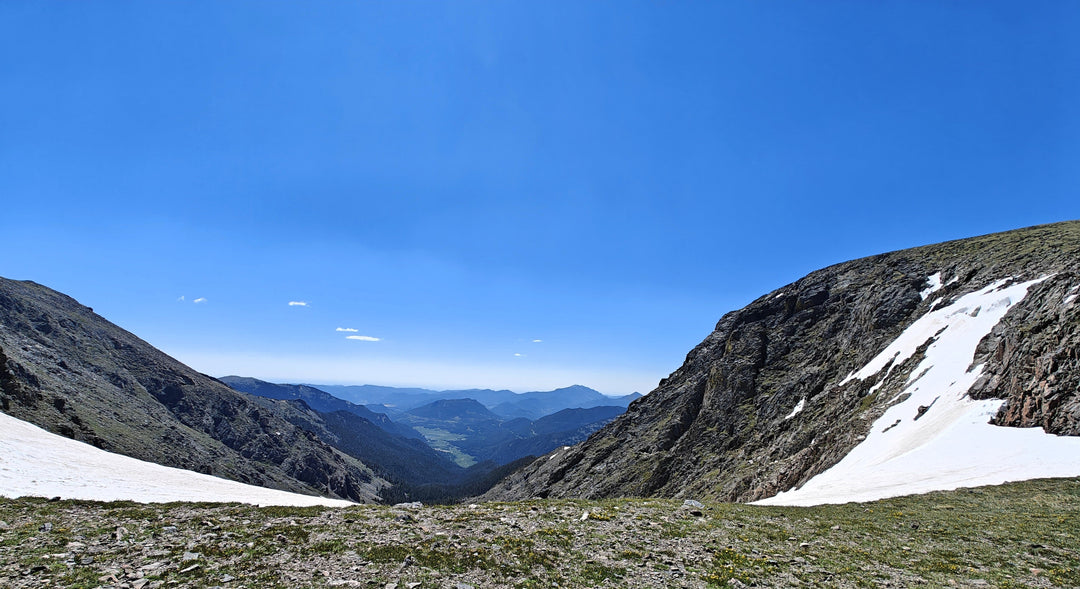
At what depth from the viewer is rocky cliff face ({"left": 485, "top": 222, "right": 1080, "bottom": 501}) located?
38.0 metres

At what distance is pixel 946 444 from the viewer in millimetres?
32781

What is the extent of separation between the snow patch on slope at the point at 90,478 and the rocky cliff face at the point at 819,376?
5143 centimetres

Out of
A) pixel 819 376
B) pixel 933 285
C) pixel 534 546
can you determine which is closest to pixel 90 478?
pixel 534 546

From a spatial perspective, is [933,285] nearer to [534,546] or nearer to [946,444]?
[946,444]

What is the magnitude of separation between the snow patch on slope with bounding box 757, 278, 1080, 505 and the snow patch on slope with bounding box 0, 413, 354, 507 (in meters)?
37.2

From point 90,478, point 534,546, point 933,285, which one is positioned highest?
A: point 933,285

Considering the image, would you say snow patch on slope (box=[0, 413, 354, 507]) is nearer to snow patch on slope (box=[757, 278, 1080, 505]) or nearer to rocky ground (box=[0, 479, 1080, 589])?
rocky ground (box=[0, 479, 1080, 589])

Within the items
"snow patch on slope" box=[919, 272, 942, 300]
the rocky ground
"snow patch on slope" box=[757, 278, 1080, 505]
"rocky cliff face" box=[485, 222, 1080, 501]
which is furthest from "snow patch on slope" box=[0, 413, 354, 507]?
"snow patch on slope" box=[919, 272, 942, 300]

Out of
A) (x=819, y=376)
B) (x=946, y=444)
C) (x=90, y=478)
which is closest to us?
(x=90, y=478)

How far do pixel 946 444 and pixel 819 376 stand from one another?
173 feet

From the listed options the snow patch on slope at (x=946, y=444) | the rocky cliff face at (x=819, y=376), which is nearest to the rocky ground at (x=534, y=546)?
the snow patch on slope at (x=946, y=444)

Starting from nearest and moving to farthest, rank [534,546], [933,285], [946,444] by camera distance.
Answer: [534,546] → [946,444] → [933,285]

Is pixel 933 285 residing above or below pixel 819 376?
above

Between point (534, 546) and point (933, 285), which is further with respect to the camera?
point (933, 285)
